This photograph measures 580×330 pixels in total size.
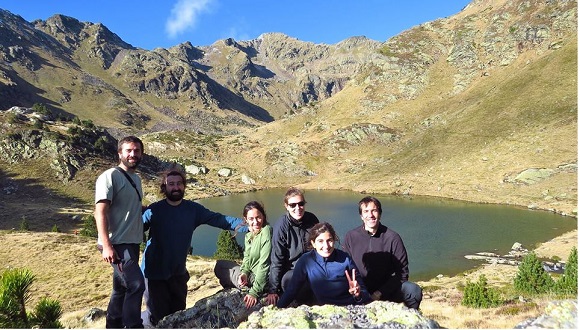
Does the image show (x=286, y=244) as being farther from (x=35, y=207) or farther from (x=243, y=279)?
(x=35, y=207)

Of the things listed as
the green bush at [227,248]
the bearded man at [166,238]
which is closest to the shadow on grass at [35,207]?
the green bush at [227,248]

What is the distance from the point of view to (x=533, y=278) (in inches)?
1006

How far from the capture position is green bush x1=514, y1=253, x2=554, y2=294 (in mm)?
25016

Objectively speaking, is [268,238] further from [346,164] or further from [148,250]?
[346,164]

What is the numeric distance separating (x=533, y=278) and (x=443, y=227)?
125 feet

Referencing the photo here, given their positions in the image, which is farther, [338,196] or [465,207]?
[338,196]

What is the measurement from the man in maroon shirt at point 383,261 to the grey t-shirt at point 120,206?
19.5 ft

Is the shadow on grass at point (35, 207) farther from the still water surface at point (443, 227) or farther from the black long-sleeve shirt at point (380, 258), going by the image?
the black long-sleeve shirt at point (380, 258)

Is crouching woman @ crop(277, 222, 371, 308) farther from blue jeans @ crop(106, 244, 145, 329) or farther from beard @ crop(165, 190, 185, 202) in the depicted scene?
beard @ crop(165, 190, 185, 202)

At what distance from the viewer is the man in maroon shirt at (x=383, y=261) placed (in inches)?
389

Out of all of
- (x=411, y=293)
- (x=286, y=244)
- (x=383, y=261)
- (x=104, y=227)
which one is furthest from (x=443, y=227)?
(x=104, y=227)

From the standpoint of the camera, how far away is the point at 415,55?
17812cm

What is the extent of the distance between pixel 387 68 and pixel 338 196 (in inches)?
3948

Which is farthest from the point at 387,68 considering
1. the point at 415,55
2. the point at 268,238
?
the point at 268,238
